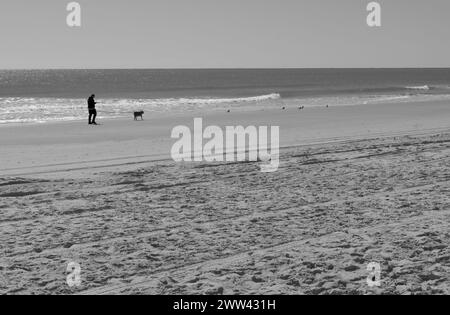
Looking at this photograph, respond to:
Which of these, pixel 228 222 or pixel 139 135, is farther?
pixel 139 135

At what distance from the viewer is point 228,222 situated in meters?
7.48

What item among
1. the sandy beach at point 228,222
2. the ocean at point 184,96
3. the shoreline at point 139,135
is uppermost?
the ocean at point 184,96

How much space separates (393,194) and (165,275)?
4.61 meters

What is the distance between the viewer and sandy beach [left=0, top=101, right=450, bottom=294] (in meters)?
5.51

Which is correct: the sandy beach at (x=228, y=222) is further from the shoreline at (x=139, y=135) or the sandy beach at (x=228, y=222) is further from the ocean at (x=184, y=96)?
the ocean at (x=184, y=96)

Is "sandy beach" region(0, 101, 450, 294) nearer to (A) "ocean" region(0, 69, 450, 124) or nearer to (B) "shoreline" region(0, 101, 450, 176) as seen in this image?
(B) "shoreline" region(0, 101, 450, 176)

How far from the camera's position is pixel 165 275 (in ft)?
18.6

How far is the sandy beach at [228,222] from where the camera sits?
5512mm

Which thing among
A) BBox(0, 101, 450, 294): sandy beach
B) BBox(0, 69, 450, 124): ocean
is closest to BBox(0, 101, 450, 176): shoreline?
BBox(0, 101, 450, 294): sandy beach

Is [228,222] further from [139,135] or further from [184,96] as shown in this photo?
[184,96]

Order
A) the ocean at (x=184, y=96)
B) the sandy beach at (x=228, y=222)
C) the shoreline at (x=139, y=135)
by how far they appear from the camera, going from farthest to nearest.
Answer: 1. the ocean at (x=184, y=96)
2. the shoreline at (x=139, y=135)
3. the sandy beach at (x=228, y=222)

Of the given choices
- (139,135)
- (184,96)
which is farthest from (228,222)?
(184,96)

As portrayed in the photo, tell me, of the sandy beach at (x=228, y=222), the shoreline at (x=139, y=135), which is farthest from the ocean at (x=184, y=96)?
the sandy beach at (x=228, y=222)
